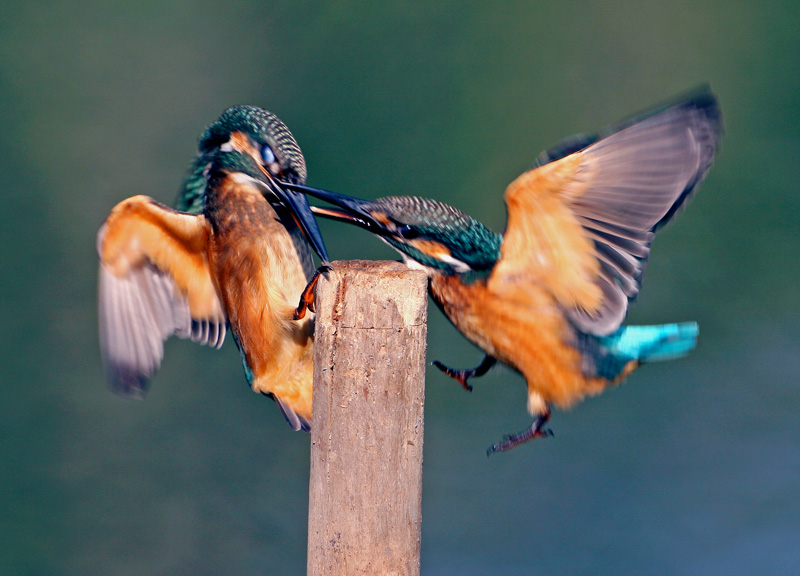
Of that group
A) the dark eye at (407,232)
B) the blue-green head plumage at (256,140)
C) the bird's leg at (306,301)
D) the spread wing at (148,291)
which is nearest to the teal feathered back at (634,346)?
the dark eye at (407,232)

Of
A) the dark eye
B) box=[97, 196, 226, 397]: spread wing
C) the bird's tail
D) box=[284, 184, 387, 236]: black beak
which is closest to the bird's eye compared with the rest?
box=[97, 196, 226, 397]: spread wing

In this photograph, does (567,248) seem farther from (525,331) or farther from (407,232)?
(407,232)

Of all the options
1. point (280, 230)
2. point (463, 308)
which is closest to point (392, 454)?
point (463, 308)

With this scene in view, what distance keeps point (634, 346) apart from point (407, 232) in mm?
444

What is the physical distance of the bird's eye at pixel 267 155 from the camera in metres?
1.68

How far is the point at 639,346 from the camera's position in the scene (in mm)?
1488

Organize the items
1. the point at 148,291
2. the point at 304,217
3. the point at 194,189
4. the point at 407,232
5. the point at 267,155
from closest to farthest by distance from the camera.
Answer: the point at 407,232 < the point at 304,217 < the point at 267,155 < the point at 148,291 < the point at 194,189

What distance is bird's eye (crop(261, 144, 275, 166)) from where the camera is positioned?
1.68 meters

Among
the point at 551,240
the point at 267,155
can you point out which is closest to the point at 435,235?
the point at 551,240

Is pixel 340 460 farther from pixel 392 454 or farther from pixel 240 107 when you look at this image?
pixel 240 107

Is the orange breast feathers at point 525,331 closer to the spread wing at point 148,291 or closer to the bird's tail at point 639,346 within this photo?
the bird's tail at point 639,346

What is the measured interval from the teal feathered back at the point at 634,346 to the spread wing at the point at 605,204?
0.04 metres

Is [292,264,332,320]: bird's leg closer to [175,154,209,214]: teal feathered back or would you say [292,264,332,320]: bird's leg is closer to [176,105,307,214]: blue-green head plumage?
[176,105,307,214]: blue-green head plumage

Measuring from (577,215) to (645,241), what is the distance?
12 centimetres
